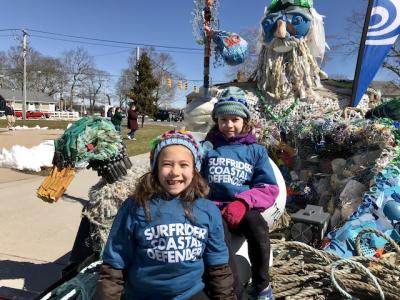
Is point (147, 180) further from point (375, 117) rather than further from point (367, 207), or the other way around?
point (375, 117)

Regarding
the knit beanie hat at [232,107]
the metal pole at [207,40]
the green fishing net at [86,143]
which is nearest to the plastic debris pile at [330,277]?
the knit beanie hat at [232,107]

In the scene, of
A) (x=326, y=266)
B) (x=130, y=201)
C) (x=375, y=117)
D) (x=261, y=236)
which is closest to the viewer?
(x=130, y=201)

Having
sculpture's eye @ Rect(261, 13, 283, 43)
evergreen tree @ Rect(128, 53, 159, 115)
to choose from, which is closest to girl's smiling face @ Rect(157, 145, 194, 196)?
sculpture's eye @ Rect(261, 13, 283, 43)

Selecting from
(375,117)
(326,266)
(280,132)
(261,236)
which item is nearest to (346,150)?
(375,117)

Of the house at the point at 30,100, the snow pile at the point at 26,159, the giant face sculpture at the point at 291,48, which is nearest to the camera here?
the giant face sculpture at the point at 291,48

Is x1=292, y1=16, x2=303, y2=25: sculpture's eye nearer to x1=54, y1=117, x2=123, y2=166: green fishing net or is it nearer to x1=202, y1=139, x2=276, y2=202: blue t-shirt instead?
x1=202, y1=139, x2=276, y2=202: blue t-shirt

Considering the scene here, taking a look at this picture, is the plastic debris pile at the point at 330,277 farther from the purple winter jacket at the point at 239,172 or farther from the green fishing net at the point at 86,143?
the green fishing net at the point at 86,143

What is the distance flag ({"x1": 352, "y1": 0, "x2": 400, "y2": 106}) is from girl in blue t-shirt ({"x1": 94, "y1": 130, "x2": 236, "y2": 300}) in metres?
2.94

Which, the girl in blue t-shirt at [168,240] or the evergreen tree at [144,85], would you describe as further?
the evergreen tree at [144,85]

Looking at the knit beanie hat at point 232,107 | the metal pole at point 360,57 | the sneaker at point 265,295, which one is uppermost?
the metal pole at point 360,57

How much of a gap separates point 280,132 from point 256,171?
5.28 feet

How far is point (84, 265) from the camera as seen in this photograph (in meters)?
2.55

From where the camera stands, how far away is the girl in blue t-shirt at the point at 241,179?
7.34ft

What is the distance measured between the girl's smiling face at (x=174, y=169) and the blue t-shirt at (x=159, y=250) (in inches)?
2.9
